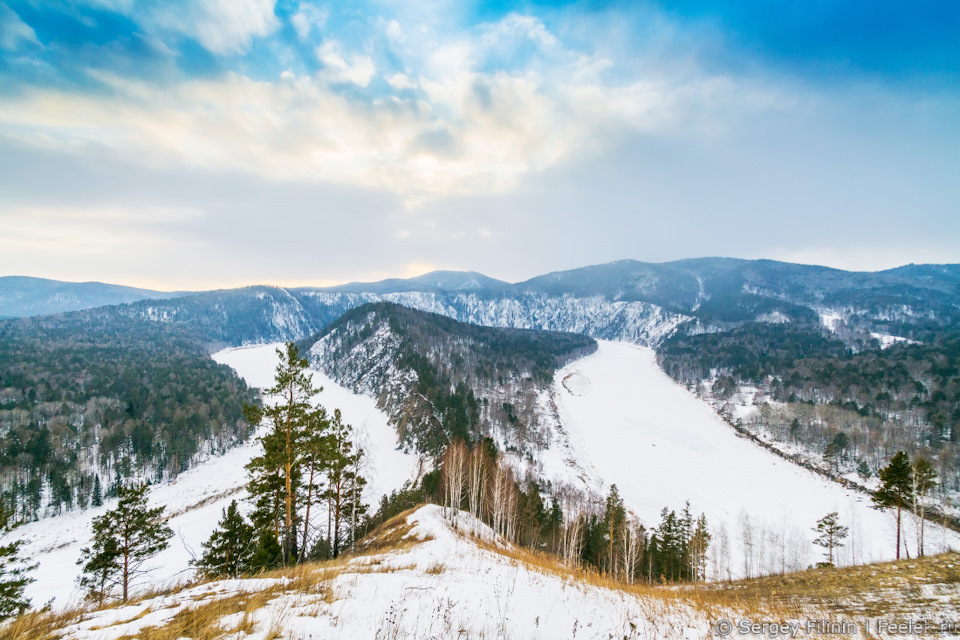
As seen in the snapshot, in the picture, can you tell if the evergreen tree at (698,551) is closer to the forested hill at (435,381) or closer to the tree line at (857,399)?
the forested hill at (435,381)

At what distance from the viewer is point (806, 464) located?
8494cm

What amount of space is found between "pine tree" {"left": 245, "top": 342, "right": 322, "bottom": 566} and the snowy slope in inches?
753

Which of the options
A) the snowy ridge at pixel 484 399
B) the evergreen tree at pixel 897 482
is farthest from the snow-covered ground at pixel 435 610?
the snowy ridge at pixel 484 399

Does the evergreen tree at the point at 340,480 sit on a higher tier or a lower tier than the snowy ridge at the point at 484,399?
higher

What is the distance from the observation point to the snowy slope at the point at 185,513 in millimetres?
43656

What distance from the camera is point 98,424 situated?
100 meters

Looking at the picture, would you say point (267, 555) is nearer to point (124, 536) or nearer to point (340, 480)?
point (340, 480)

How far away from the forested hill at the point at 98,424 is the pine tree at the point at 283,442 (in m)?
58.6

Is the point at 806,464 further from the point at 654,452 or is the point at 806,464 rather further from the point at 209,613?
the point at 209,613

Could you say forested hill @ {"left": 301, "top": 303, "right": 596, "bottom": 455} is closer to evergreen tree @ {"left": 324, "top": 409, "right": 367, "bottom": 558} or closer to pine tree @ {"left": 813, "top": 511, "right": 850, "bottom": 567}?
evergreen tree @ {"left": 324, "top": 409, "right": 367, "bottom": 558}

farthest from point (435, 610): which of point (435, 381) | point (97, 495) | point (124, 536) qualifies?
point (435, 381)

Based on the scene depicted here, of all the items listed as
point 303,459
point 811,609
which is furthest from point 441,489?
point 811,609

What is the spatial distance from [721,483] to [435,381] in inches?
3289

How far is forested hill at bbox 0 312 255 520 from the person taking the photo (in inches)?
2763
